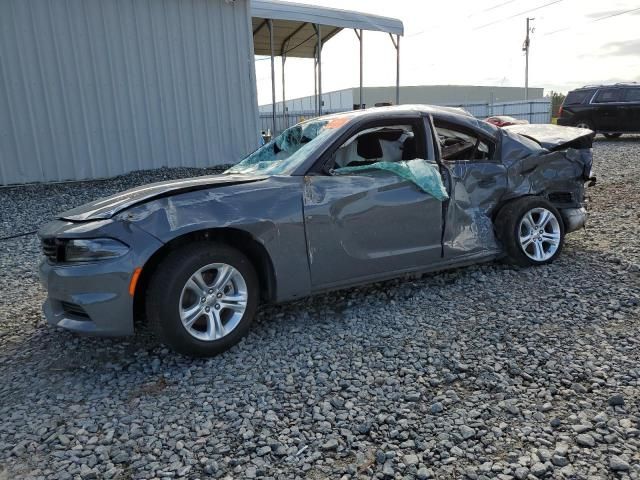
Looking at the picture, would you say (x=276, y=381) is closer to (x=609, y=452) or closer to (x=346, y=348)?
(x=346, y=348)

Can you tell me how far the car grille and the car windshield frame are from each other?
1.40 m

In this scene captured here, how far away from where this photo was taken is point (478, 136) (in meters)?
4.42

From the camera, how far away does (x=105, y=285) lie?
2906 mm

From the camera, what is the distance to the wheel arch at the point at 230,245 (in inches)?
122

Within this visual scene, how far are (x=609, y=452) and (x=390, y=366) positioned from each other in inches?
46.8

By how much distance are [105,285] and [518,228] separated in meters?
3.36

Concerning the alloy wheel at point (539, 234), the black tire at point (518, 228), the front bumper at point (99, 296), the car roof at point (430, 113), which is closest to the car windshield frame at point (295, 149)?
the car roof at point (430, 113)

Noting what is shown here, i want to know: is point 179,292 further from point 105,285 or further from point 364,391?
point 364,391

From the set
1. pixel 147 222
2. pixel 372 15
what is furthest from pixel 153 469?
Answer: pixel 372 15

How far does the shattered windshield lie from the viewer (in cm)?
362

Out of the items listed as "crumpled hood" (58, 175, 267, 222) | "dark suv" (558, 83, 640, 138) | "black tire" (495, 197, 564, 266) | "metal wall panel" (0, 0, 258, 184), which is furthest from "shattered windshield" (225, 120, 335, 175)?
"dark suv" (558, 83, 640, 138)

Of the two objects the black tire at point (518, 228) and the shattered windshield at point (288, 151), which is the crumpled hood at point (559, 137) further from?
the shattered windshield at point (288, 151)

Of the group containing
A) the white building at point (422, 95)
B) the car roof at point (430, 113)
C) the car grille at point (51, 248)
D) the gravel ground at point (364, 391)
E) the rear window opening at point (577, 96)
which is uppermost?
the white building at point (422, 95)

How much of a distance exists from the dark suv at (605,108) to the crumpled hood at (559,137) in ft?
41.6
